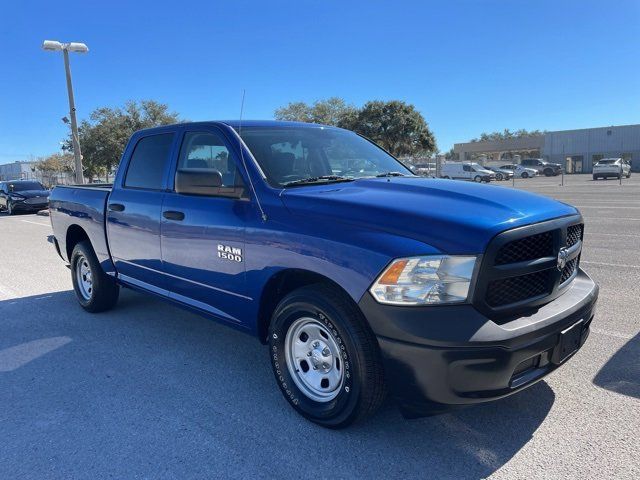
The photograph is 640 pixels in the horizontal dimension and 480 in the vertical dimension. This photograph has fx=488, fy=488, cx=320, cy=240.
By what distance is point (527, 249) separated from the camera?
8.64ft

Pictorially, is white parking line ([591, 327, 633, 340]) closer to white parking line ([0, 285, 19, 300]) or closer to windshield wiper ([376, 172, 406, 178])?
windshield wiper ([376, 172, 406, 178])

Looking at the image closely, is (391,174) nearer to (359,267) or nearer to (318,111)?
(359,267)

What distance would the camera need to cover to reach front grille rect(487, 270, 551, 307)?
251 cm

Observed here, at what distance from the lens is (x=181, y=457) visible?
2.74m

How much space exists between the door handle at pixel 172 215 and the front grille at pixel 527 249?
242 centimetres

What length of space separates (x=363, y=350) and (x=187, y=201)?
76.9 inches

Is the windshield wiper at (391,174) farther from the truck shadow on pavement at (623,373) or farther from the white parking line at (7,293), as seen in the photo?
the white parking line at (7,293)

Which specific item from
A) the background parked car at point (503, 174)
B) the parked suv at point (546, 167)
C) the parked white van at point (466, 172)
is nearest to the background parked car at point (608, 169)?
the parked white van at point (466, 172)

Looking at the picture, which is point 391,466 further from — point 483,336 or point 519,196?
point 519,196

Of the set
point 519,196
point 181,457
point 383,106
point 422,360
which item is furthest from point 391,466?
point 383,106

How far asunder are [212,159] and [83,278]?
9.33ft

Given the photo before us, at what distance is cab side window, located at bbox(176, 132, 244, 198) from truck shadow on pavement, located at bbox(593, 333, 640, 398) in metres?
2.92

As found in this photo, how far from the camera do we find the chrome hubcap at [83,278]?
18.2 feet

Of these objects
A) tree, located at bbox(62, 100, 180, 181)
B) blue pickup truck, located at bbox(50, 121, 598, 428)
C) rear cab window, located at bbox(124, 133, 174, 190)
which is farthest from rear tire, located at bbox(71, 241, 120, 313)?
tree, located at bbox(62, 100, 180, 181)
